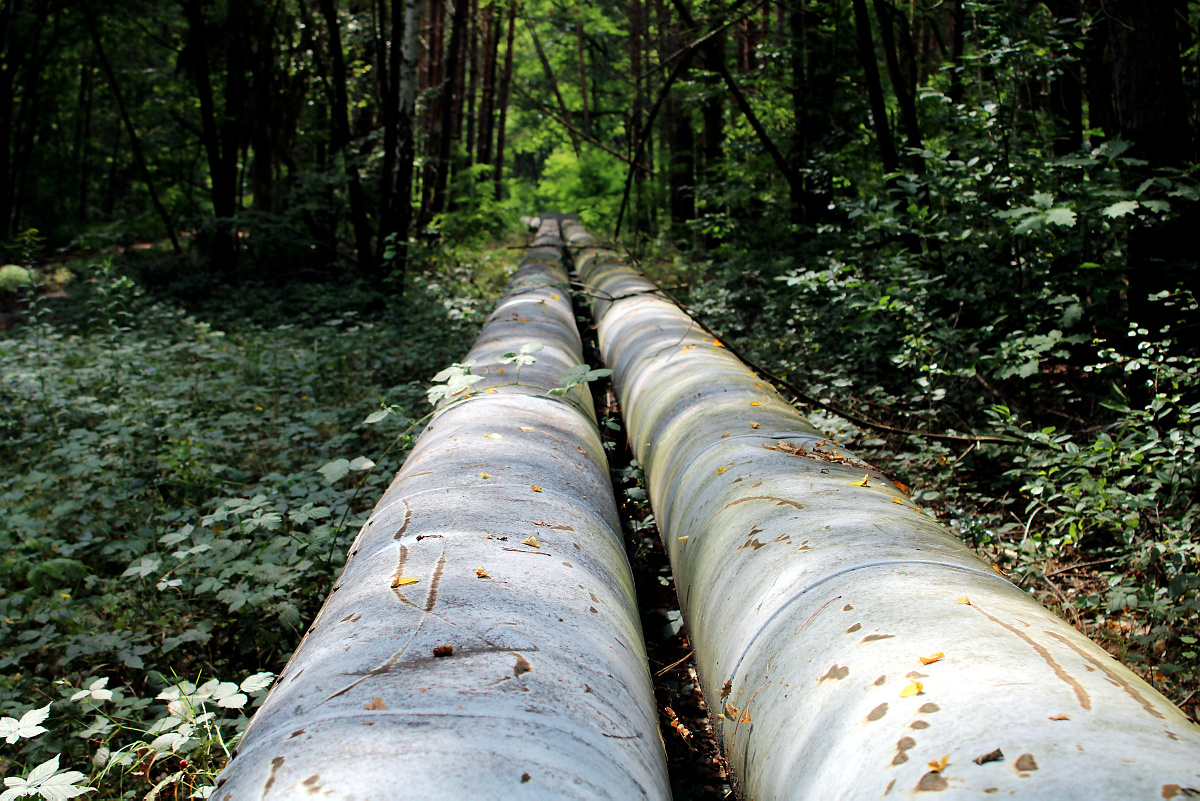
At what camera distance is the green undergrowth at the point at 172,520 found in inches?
82.4

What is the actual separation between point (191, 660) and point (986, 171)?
4.69m

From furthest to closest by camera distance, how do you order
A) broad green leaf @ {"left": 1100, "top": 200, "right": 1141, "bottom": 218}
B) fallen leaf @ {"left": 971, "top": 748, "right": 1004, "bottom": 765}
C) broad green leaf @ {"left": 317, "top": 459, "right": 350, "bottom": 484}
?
broad green leaf @ {"left": 1100, "top": 200, "right": 1141, "bottom": 218} → broad green leaf @ {"left": 317, "top": 459, "right": 350, "bottom": 484} → fallen leaf @ {"left": 971, "top": 748, "right": 1004, "bottom": 765}

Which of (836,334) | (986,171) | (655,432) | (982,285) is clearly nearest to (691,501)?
(655,432)

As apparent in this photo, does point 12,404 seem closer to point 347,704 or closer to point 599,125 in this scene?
point 347,704

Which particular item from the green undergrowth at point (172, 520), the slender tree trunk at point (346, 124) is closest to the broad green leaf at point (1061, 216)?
the green undergrowth at point (172, 520)

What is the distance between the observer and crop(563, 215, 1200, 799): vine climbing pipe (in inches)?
37.4

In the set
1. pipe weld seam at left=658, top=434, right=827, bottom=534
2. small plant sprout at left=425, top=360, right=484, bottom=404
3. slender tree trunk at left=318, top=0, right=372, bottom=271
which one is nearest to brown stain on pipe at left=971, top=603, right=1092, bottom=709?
pipe weld seam at left=658, top=434, right=827, bottom=534

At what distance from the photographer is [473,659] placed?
130 cm

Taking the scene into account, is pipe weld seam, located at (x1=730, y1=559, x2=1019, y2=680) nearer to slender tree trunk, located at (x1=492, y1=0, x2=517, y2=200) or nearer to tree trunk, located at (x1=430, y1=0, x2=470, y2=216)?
tree trunk, located at (x1=430, y1=0, x2=470, y2=216)

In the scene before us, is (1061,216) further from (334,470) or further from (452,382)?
(334,470)

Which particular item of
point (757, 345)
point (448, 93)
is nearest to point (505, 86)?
point (448, 93)

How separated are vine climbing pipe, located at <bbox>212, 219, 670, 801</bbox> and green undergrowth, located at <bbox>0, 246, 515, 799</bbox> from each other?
0.61 meters

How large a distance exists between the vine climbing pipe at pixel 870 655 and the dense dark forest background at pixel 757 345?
80 cm

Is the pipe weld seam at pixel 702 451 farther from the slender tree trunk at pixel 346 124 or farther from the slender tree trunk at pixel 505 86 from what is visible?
the slender tree trunk at pixel 505 86
